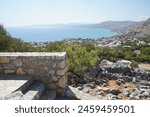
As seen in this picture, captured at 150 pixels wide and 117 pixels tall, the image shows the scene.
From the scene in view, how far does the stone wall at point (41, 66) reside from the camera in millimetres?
8076

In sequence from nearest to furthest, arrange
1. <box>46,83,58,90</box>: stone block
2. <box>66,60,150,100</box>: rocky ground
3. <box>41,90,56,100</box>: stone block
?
<box>41,90,56,100</box>: stone block, <box>46,83,58,90</box>: stone block, <box>66,60,150,100</box>: rocky ground

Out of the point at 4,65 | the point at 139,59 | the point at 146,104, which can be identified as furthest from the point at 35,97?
the point at 139,59

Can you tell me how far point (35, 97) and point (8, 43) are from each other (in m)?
12.9

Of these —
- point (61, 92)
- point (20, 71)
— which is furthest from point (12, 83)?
point (61, 92)

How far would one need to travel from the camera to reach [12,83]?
753cm

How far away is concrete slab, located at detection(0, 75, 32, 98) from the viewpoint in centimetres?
690

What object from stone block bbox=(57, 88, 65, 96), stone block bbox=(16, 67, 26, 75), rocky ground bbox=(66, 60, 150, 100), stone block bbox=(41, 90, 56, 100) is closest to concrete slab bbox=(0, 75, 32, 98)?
stone block bbox=(16, 67, 26, 75)

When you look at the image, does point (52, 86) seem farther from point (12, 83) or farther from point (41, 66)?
point (12, 83)

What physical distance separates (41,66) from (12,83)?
3.65 ft

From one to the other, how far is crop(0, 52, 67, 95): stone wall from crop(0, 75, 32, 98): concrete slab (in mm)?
326

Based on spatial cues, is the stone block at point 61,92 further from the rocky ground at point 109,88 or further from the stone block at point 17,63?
the stone block at point 17,63

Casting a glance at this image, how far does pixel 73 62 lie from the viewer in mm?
15453

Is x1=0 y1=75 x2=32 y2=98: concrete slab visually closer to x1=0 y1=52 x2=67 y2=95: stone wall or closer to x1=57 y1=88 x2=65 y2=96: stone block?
x1=0 y1=52 x2=67 y2=95: stone wall

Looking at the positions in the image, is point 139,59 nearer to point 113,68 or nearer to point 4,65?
point 113,68
